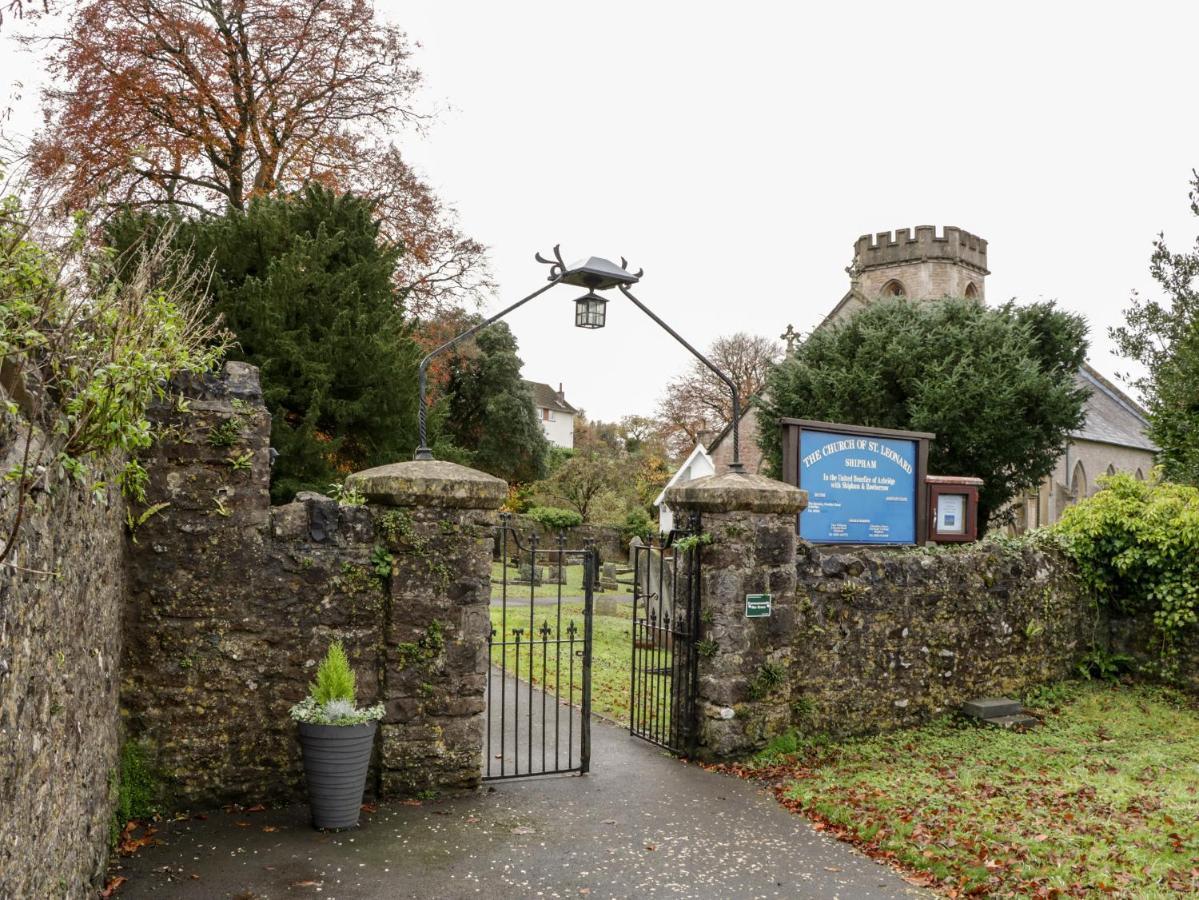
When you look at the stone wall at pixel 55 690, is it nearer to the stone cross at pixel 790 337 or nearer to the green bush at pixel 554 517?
the stone cross at pixel 790 337

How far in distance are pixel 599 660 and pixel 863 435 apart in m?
6.22

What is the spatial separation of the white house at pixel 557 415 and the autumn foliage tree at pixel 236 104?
49875mm

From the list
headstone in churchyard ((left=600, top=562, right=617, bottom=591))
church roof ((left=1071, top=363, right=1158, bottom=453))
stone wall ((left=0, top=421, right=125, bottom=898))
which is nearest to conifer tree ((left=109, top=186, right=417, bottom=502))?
stone wall ((left=0, top=421, right=125, bottom=898))

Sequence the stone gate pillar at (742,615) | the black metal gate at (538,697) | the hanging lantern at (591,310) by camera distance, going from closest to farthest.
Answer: the black metal gate at (538,697)
the stone gate pillar at (742,615)
the hanging lantern at (591,310)

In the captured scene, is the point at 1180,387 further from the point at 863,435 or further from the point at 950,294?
the point at 950,294

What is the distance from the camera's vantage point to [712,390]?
45.9 meters

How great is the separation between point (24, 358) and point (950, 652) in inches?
353

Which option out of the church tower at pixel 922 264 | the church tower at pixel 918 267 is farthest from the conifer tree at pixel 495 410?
the church tower at pixel 922 264

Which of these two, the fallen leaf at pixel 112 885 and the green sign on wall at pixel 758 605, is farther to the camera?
the green sign on wall at pixel 758 605

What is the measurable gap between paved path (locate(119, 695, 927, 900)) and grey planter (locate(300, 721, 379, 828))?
0.14m

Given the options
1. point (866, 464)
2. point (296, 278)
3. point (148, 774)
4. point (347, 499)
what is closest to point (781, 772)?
point (866, 464)

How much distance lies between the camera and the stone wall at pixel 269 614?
6172mm

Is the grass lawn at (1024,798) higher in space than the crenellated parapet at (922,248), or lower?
lower

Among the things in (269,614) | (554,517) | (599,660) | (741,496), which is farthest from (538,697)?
(554,517)
